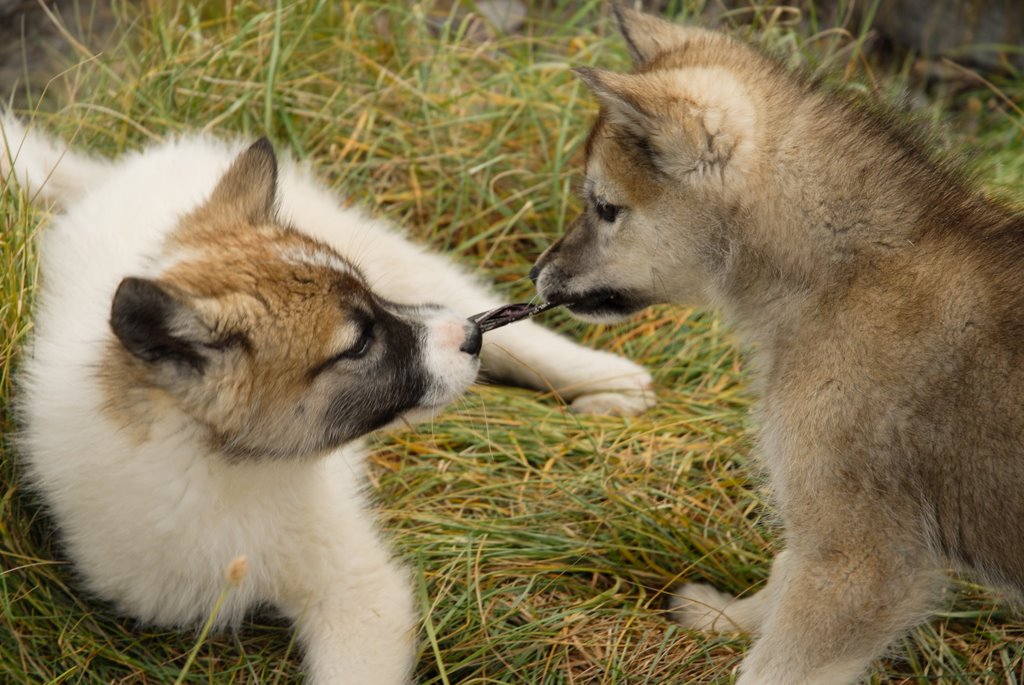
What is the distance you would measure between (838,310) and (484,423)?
181cm

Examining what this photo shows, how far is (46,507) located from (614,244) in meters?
1.97

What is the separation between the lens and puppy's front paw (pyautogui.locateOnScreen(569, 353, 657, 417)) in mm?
4637

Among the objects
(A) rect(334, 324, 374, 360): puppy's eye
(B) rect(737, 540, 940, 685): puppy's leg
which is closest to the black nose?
(A) rect(334, 324, 374, 360): puppy's eye

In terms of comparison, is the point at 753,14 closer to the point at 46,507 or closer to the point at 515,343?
the point at 515,343

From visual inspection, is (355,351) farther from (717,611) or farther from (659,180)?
(717,611)

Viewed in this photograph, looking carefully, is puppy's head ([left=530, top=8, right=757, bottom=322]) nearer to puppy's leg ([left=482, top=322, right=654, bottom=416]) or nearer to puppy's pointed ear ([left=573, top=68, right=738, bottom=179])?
puppy's pointed ear ([left=573, top=68, right=738, bottom=179])

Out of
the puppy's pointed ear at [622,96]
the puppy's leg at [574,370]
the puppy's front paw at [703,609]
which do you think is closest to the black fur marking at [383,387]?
the puppy's pointed ear at [622,96]

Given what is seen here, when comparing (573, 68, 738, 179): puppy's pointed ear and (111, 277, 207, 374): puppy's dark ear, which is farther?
(573, 68, 738, 179): puppy's pointed ear

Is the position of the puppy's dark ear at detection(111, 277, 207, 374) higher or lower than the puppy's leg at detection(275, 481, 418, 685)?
higher

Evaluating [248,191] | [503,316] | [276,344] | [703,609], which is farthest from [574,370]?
[276,344]

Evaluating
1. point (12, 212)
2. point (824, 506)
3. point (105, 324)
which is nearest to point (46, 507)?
point (105, 324)

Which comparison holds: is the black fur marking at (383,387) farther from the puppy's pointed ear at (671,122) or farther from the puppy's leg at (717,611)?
the puppy's leg at (717,611)

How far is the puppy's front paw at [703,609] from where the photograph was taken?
370cm

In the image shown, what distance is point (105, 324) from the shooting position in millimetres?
3346
